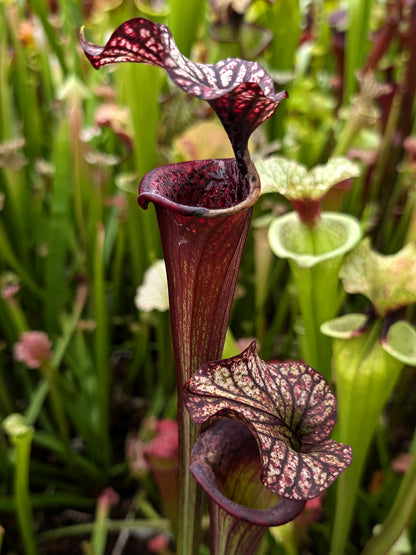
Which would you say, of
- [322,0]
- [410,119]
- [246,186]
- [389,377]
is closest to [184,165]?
[246,186]

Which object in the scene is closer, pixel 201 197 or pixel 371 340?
pixel 201 197

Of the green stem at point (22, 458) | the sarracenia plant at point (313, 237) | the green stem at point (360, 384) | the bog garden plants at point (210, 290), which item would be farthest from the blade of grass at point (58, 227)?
the green stem at point (360, 384)

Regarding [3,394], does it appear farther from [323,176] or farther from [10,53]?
[10,53]

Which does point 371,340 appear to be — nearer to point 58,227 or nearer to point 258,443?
point 258,443

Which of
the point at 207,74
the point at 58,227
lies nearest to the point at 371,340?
the point at 207,74

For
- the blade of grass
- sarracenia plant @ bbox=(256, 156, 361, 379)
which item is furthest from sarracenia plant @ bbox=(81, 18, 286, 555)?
the blade of grass

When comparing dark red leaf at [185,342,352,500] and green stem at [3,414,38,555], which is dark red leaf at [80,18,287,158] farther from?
green stem at [3,414,38,555]

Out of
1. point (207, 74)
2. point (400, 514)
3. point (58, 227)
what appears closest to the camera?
point (207, 74)
